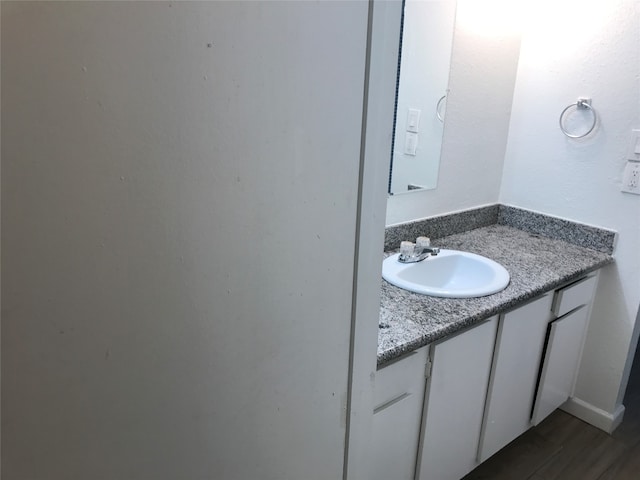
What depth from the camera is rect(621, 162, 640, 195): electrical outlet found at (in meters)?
1.75

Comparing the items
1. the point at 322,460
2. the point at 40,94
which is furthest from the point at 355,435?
the point at 40,94

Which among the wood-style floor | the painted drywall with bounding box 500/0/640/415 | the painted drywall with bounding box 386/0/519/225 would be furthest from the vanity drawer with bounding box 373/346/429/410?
the painted drywall with bounding box 500/0/640/415

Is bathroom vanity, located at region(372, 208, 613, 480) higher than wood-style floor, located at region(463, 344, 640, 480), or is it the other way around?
bathroom vanity, located at region(372, 208, 613, 480)

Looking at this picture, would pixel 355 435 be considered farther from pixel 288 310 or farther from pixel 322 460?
pixel 288 310

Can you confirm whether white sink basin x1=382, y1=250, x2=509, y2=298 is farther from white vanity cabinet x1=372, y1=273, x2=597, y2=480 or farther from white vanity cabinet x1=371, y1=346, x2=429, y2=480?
white vanity cabinet x1=371, y1=346, x2=429, y2=480

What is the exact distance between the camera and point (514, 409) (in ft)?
5.58

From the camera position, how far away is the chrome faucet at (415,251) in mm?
1590

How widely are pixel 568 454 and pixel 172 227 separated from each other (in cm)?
205

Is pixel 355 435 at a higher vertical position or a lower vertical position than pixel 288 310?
lower

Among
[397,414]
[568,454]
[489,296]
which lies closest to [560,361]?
[568,454]

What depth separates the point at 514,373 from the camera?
1.62 metres

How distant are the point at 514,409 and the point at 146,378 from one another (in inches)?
61.4

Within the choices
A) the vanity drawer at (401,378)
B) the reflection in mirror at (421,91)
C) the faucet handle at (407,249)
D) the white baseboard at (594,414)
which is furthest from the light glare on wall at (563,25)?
the white baseboard at (594,414)

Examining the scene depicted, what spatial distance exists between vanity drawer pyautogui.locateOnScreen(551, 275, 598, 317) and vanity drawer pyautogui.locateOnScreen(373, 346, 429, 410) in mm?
731
